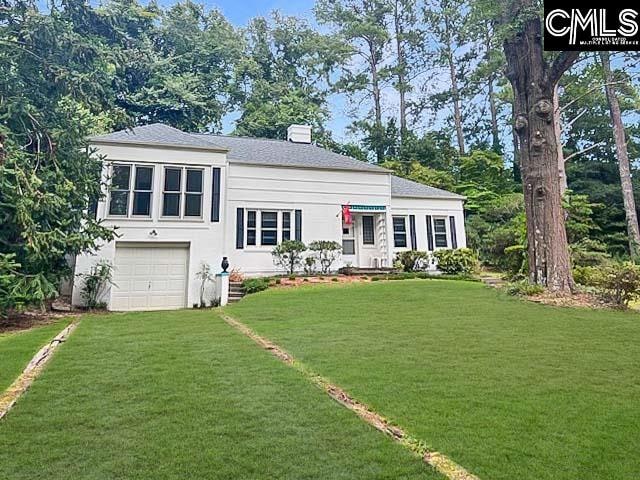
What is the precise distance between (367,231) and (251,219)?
502cm

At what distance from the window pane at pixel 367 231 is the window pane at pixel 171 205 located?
25.4ft

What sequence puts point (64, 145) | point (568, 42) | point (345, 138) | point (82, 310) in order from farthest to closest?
point (345, 138) → point (82, 310) → point (64, 145) → point (568, 42)

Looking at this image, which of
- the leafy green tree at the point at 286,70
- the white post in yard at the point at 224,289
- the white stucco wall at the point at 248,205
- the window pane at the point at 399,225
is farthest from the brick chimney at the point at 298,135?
the white post in yard at the point at 224,289

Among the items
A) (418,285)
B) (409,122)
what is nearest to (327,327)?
(418,285)

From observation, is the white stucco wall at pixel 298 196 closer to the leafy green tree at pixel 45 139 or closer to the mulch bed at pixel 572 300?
the leafy green tree at pixel 45 139

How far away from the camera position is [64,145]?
35.7 ft

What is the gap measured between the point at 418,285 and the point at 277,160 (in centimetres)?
786

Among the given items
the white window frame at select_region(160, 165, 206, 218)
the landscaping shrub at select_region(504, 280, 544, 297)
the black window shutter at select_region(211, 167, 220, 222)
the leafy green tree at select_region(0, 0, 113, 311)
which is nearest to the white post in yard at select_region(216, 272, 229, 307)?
the black window shutter at select_region(211, 167, 220, 222)

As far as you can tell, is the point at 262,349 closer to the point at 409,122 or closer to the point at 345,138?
the point at 345,138

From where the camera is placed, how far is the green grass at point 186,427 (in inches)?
107

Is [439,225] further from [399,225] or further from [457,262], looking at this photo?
[457,262]

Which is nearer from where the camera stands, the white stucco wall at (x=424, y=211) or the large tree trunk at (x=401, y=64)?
the white stucco wall at (x=424, y=211)

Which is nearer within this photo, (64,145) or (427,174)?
(64,145)
